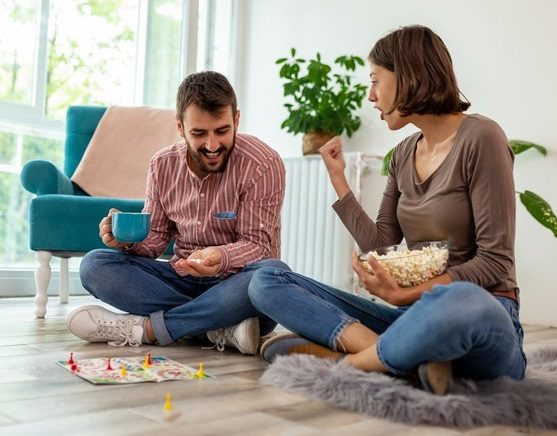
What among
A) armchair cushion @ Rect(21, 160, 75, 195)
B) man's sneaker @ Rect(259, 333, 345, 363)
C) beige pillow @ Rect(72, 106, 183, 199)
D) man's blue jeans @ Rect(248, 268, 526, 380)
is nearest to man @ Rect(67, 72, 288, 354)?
man's sneaker @ Rect(259, 333, 345, 363)

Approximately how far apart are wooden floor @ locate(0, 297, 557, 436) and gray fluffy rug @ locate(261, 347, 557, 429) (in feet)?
0.10

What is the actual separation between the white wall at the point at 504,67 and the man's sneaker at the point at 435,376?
2028 millimetres

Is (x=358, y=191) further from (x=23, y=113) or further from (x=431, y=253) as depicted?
(x=431, y=253)

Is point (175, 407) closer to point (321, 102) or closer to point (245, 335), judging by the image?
point (245, 335)

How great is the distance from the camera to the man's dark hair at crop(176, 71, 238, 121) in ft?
6.34

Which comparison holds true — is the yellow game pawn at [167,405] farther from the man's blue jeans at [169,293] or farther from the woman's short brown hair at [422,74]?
the woman's short brown hair at [422,74]

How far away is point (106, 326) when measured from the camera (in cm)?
198

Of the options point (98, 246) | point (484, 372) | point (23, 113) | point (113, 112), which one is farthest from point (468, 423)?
point (23, 113)

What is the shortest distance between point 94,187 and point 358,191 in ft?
4.39

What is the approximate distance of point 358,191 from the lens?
12.2ft

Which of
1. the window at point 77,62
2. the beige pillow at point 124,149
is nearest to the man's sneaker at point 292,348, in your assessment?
the beige pillow at point 124,149

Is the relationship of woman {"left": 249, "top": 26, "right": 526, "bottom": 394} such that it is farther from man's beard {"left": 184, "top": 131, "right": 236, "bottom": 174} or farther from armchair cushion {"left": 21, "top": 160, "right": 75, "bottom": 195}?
armchair cushion {"left": 21, "top": 160, "right": 75, "bottom": 195}

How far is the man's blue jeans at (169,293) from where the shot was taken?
189cm

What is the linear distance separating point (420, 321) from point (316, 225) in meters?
2.57
